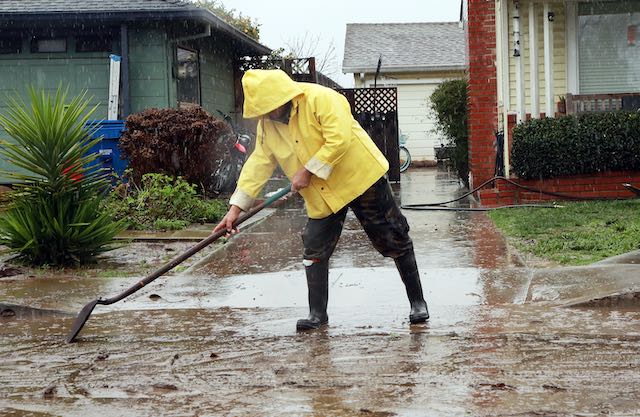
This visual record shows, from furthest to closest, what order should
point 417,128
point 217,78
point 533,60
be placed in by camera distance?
1. point 417,128
2. point 217,78
3. point 533,60

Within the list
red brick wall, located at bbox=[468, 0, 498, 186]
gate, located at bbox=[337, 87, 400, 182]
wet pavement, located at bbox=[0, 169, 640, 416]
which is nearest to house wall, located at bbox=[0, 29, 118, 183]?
gate, located at bbox=[337, 87, 400, 182]

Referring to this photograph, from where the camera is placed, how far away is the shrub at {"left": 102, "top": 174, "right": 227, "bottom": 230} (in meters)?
11.3

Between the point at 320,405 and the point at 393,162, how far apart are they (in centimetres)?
1551

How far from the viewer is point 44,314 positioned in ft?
22.3

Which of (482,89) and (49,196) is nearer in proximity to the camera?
(49,196)

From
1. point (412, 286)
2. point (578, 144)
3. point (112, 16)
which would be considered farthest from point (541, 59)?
point (412, 286)

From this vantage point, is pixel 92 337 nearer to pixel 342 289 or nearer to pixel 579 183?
pixel 342 289

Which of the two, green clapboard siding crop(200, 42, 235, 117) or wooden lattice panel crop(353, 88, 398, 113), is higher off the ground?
green clapboard siding crop(200, 42, 235, 117)

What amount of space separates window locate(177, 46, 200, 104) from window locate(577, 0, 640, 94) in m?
7.32

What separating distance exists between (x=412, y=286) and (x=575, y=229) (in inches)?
178

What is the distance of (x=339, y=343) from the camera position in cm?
544

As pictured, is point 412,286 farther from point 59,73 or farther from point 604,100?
point 59,73

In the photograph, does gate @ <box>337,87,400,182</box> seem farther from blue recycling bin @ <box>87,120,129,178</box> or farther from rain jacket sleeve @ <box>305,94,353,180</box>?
rain jacket sleeve @ <box>305,94,353,180</box>

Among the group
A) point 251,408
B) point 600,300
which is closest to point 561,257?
point 600,300
